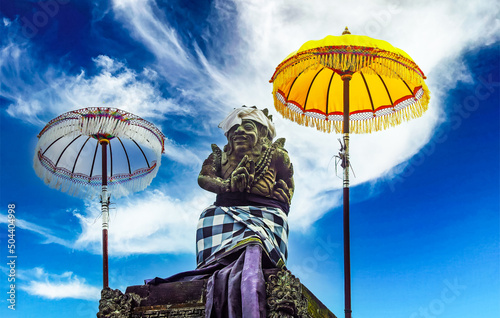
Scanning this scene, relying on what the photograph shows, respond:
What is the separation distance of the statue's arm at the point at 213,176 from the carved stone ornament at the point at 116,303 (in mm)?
1979

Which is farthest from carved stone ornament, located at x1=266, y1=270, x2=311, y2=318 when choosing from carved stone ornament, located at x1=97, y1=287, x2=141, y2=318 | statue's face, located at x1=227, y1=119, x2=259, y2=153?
statue's face, located at x1=227, y1=119, x2=259, y2=153

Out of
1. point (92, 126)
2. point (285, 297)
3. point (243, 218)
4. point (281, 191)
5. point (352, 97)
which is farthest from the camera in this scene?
point (352, 97)

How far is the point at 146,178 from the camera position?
11.3 metres

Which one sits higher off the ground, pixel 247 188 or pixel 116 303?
pixel 247 188

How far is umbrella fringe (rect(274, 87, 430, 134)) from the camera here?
1073 centimetres

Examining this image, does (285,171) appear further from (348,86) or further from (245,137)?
(348,86)

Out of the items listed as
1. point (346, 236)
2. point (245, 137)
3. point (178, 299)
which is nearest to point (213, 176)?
point (245, 137)

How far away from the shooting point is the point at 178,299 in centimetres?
809

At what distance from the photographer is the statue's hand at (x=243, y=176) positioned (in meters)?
9.38

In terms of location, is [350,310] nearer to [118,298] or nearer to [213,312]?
[213,312]

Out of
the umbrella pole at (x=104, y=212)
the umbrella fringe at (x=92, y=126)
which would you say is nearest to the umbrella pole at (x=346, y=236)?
the umbrella fringe at (x=92, y=126)

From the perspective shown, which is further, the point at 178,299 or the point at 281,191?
the point at 281,191

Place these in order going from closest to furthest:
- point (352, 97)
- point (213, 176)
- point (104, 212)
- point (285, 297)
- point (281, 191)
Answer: point (285, 297), point (281, 191), point (213, 176), point (104, 212), point (352, 97)

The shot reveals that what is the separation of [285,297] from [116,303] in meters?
1.86
